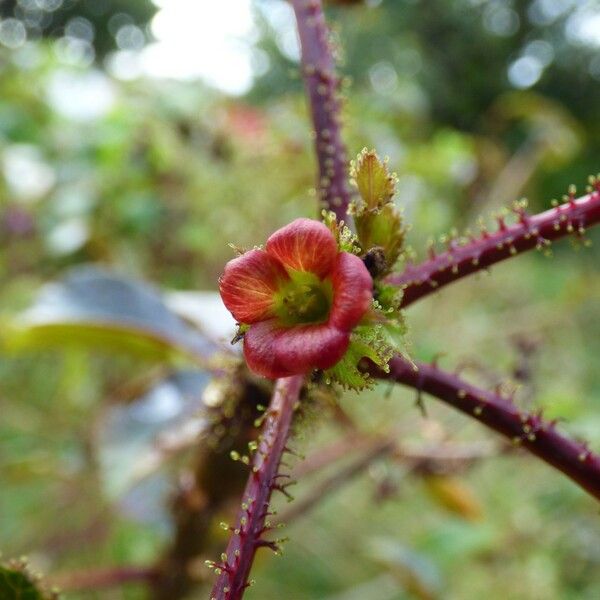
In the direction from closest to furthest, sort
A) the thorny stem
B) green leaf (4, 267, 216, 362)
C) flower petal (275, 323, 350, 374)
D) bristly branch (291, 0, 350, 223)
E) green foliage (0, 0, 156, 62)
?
flower petal (275, 323, 350, 374), bristly branch (291, 0, 350, 223), green leaf (4, 267, 216, 362), the thorny stem, green foliage (0, 0, 156, 62)

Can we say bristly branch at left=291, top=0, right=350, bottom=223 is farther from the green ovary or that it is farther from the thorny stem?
the thorny stem

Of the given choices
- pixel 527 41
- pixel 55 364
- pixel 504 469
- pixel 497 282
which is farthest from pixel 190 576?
pixel 527 41

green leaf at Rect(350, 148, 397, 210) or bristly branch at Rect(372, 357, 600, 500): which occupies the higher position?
green leaf at Rect(350, 148, 397, 210)

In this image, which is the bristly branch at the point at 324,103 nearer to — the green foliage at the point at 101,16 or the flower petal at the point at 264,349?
the flower petal at the point at 264,349

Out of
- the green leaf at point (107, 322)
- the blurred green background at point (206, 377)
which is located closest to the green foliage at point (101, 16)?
the blurred green background at point (206, 377)

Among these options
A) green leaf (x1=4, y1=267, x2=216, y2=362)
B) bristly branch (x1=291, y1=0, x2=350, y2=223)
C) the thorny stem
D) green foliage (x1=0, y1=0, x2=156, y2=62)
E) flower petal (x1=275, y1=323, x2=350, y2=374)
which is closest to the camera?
flower petal (x1=275, y1=323, x2=350, y2=374)

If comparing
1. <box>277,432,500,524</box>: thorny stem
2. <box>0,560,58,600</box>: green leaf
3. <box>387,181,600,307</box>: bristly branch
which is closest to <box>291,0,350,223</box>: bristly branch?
<box>387,181,600,307</box>: bristly branch
